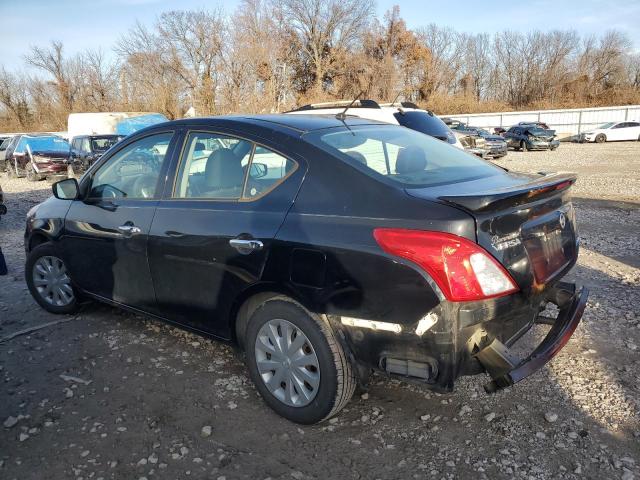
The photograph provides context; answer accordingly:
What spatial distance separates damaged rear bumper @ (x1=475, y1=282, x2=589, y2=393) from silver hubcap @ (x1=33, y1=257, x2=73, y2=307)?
361cm

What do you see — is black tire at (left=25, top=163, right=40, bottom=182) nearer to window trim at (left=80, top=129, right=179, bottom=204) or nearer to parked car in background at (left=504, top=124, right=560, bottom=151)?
window trim at (left=80, top=129, right=179, bottom=204)

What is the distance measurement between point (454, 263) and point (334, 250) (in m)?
0.59

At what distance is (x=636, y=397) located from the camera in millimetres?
2992

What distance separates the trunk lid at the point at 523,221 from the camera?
92.0 inches

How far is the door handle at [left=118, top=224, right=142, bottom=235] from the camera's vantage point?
11.6 ft

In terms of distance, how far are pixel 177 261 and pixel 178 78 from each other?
3967 centimetres

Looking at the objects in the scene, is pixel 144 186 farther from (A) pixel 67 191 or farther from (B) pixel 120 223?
(A) pixel 67 191

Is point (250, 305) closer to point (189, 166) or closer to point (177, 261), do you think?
point (177, 261)

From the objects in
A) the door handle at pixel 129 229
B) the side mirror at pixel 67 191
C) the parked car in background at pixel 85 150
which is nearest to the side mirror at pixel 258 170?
the door handle at pixel 129 229

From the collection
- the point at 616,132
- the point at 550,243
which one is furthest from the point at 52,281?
the point at 616,132

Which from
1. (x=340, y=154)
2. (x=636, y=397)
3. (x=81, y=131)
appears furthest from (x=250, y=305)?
(x=81, y=131)

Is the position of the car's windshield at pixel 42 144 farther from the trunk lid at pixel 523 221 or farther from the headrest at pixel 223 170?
the trunk lid at pixel 523 221

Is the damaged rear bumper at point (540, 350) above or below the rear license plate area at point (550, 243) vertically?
below

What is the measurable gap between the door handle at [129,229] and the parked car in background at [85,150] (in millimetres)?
14153
